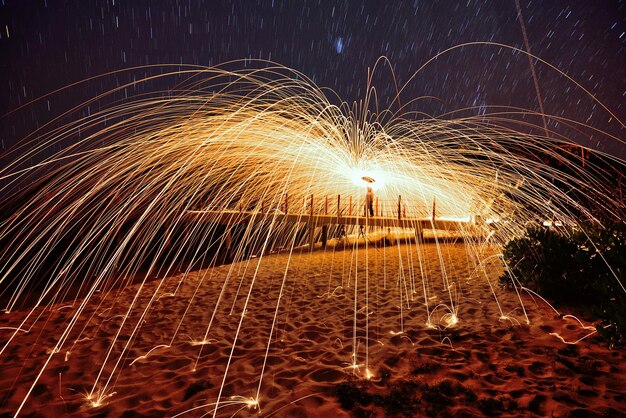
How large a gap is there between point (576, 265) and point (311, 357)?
407 centimetres

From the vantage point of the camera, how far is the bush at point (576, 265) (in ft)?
12.2

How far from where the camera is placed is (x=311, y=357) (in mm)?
3795

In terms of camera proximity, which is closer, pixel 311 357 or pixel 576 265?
pixel 311 357

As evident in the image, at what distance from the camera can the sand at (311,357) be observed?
9.56ft

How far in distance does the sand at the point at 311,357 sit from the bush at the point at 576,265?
1.06 feet

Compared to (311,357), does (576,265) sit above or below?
above

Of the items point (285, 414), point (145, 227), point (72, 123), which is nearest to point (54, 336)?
point (72, 123)

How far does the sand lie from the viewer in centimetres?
291

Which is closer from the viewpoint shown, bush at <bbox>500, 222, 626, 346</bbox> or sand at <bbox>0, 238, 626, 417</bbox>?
sand at <bbox>0, 238, 626, 417</bbox>

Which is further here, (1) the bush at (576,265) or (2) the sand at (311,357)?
(1) the bush at (576,265)

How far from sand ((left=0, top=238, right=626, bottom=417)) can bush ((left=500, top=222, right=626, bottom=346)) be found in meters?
0.32

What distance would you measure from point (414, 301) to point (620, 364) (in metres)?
2.72

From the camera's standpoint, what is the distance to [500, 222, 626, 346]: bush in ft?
12.2

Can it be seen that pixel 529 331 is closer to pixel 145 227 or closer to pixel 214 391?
pixel 214 391
